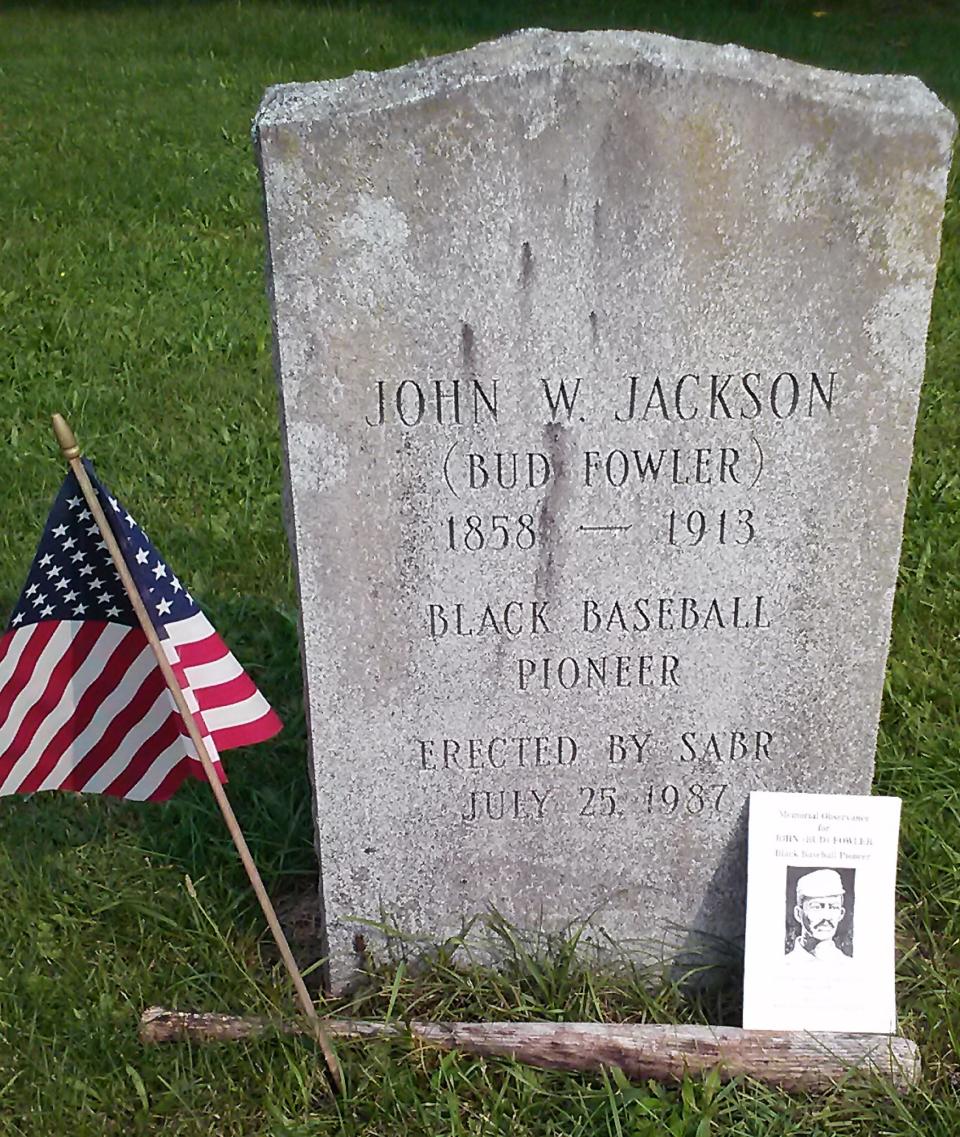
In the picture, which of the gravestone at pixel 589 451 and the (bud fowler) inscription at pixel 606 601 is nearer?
the gravestone at pixel 589 451

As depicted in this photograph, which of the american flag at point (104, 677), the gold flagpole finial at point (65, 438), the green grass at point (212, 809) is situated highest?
the gold flagpole finial at point (65, 438)

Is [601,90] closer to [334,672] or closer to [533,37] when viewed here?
[533,37]

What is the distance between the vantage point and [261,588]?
4.08 m

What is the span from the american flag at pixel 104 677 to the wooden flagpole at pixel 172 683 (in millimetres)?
45

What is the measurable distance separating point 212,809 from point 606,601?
4.27 feet

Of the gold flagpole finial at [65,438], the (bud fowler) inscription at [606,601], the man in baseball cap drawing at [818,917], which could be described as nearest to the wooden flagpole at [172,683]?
the gold flagpole finial at [65,438]

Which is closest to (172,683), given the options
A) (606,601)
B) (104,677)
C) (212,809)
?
(104,677)

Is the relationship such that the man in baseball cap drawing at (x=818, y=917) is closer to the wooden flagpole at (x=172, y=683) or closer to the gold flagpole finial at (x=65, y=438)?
the wooden flagpole at (x=172, y=683)

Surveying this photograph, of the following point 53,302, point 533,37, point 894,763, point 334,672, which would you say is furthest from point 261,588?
point 53,302

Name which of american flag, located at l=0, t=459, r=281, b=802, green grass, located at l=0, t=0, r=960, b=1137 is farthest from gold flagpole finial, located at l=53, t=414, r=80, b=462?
green grass, located at l=0, t=0, r=960, b=1137

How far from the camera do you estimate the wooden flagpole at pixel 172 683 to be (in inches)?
85.7

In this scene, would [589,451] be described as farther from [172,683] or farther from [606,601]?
[172,683]

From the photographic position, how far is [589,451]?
2.32 metres

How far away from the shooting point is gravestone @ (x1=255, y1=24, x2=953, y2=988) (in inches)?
81.1
